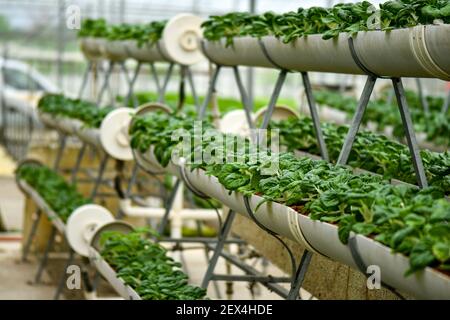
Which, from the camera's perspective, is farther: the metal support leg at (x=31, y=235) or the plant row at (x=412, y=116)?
the metal support leg at (x=31, y=235)

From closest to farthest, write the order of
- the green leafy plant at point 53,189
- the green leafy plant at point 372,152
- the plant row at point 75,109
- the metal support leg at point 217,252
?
the green leafy plant at point 372,152, the metal support leg at point 217,252, the plant row at point 75,109, the green leafy plant at point 53,189

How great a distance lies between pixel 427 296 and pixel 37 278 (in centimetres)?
769

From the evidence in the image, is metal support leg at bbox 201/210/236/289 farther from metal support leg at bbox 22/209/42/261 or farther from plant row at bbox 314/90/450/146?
metal support leg at bbox 22/209/42/261

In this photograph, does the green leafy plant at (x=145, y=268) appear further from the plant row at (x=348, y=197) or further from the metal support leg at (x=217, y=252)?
the plant row at (x=348, y=197)

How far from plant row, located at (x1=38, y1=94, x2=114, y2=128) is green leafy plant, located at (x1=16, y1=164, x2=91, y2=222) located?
612 millimetres

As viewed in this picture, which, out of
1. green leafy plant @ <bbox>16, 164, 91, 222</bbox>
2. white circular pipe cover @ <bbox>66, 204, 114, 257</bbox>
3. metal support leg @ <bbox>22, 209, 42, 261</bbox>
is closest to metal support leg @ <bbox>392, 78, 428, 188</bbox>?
white circular pipe cover @ <bbox>66, 204, 114, 257</bbox>

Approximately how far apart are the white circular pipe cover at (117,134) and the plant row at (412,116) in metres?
2.21

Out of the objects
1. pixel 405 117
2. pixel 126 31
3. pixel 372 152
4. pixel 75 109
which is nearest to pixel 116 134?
pixel 126 31

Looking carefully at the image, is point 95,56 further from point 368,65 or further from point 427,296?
point 427,296

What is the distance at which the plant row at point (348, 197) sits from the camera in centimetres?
319

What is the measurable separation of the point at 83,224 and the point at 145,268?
2.08m

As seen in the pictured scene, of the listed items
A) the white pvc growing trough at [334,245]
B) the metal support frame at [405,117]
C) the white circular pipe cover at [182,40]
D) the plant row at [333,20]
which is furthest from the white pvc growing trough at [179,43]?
the metal support frame at [405,117]
